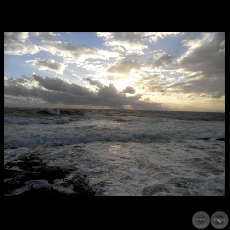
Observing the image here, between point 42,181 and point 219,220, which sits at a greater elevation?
point 219,220

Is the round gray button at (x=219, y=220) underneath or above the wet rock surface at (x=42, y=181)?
above

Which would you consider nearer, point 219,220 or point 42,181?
point 219,220

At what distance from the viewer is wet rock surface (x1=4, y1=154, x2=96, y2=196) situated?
2.67m

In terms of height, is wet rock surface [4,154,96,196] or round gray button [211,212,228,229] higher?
round gray button [211,212,228,229]

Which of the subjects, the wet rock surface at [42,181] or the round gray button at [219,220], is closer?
the round gray button at [219,220]

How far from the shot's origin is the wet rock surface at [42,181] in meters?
2.67

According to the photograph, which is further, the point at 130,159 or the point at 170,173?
the point at 130,159

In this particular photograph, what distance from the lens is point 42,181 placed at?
118 inches

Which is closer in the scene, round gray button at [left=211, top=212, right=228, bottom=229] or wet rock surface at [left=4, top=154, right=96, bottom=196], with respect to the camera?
round gray button at [left=211, top=212, right=228, bottom=229]
